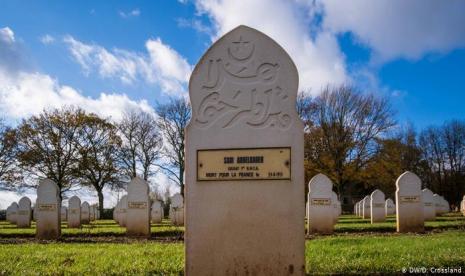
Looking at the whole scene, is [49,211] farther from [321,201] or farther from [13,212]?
[13,212]

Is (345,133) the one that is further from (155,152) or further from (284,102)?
(284,102)

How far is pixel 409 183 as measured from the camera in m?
14.7

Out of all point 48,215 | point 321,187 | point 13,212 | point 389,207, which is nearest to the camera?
point 48,215

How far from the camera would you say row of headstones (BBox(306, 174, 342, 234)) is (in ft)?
46.9

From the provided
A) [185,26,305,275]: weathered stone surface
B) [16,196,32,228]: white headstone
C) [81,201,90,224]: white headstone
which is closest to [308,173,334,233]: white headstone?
[185,26,305,275]: weathered stone surface

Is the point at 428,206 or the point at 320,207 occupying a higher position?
the point at 320,207

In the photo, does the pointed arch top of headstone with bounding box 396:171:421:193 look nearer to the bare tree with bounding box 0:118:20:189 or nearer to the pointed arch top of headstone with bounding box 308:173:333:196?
the pointed arch top of headstone with bounding box 308:173:333:196

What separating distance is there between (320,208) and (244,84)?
10648 millimetres

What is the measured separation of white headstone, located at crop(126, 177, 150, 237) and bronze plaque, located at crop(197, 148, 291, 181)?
34.2 feet

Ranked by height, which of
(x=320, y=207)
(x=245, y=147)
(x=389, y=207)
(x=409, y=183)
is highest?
(x=245, y=147)

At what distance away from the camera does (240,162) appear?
476 cm

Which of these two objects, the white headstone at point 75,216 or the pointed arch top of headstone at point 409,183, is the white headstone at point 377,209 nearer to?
the pointed arch top of headstone at point 409,183

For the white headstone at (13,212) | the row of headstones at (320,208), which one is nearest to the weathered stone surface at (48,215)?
the row of headstones at (320,208)

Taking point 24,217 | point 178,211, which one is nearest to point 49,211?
point 178,211
